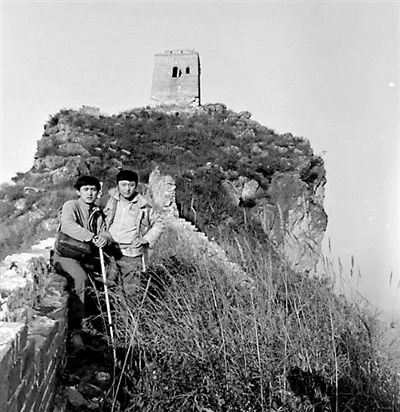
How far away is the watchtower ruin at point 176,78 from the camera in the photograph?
35.9 m

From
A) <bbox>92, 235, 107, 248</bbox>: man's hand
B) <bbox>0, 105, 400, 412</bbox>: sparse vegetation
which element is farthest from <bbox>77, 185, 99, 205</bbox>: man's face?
<bbox>0, 105, 400, 412</bbox>: sparse vegetation

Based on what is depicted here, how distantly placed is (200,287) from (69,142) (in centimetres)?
1761

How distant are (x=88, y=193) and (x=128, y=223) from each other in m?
0.53

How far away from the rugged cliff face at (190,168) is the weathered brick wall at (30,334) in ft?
27.8

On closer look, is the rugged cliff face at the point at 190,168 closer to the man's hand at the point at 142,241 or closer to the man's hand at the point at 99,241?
the man's hand at the point at 142,241

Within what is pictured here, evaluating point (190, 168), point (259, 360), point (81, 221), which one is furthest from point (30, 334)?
point (190, 168)

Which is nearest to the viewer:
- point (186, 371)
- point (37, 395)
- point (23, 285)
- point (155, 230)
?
point (37, 395)

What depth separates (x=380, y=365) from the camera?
295 cm

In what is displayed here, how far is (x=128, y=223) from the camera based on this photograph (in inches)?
180

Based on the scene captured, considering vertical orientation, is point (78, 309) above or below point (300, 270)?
below

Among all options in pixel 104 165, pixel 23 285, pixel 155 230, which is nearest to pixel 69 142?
pixel 104 165

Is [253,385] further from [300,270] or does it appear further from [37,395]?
[300,270]

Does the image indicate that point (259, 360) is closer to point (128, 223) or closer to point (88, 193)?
point (128, 223)

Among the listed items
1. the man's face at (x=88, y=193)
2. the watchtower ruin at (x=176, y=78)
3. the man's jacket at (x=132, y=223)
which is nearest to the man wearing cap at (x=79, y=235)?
the man's face at (x=88, y=193)
